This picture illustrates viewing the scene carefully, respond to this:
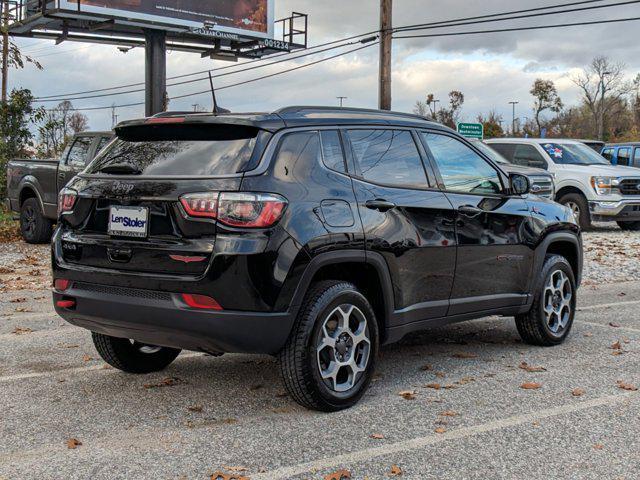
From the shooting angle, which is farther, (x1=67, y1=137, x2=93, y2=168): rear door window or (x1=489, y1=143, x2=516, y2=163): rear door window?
(x1=489, y1=143, x2=516, y2=163): rear door window

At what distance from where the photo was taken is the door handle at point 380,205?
5.27 metres

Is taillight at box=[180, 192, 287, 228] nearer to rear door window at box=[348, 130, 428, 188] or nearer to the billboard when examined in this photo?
rear door window at box=[348, 130, 428, 188]

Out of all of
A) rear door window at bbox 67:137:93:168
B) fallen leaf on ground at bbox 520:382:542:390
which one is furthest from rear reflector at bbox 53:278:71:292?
rear door window at bbox 67:137:93:168

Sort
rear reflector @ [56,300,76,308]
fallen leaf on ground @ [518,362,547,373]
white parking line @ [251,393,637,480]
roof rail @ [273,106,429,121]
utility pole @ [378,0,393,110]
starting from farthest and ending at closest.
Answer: utility pole @ [378,0,393,110]
fallen leaf on ground @ [518,362,547,373]
roof rail @ [273,106,429,121]
rear reflector @ [56,300,76,308]
white parking line @ [251,393,637,480]

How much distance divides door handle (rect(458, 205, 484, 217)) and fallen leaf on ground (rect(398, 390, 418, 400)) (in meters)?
1.37

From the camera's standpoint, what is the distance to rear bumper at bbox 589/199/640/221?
59.8ft

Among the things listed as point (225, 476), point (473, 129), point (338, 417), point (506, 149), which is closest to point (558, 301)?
point (338, 417)

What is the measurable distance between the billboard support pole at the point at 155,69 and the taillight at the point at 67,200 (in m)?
30.8

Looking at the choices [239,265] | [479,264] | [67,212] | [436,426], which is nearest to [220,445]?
[239,265]

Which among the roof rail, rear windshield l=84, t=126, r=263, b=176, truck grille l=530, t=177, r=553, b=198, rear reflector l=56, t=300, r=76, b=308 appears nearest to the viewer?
rear windshield l=84, t=126, r=263, b=176

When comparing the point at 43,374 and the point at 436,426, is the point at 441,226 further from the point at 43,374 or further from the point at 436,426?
the point at 43,374

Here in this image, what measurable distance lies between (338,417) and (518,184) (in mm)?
2702

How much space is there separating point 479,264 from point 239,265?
230cm

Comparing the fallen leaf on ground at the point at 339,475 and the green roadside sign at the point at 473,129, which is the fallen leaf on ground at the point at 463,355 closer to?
the fallen leaf on ground at the point at 339,475
